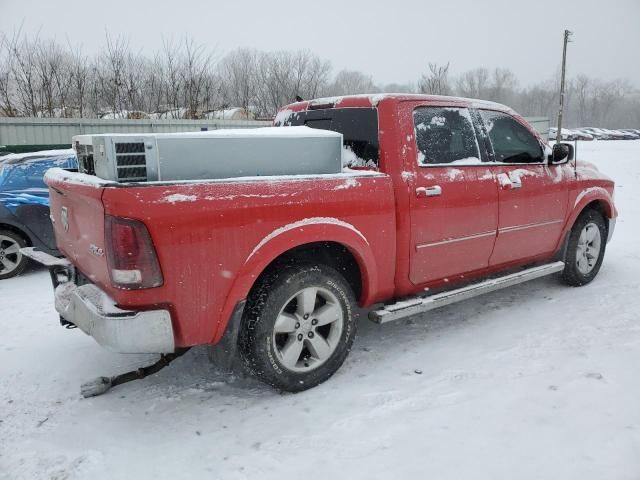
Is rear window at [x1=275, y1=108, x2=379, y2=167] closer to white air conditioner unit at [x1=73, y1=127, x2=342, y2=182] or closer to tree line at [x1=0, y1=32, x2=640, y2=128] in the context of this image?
white air conditioner unit at [x1=73, y1=127, x2=342, y2=182]

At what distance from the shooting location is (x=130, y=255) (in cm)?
254

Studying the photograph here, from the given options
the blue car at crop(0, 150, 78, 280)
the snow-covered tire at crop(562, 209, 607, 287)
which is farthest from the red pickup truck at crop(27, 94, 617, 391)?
the blue car at crop(0, 150, 78, 280)

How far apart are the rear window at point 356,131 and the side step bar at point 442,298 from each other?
1.01m

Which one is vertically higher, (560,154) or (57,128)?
(57,128)

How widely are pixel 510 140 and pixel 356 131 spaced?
153cm

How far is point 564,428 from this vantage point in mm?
2740

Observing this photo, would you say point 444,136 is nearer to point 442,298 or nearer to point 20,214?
point 442,298

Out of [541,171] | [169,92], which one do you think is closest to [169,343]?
[541,171]

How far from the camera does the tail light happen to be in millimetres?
2514

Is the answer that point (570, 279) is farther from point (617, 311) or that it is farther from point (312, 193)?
point (312, 193)

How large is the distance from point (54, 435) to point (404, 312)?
2.26 meters

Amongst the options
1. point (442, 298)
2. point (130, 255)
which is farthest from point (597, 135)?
point (130, 255)

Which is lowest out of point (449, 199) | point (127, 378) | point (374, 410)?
point (374, 410)

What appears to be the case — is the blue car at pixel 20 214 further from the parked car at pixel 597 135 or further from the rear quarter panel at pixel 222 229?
the parked car at pixel 597 135
